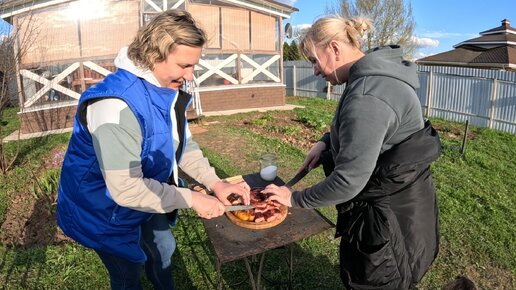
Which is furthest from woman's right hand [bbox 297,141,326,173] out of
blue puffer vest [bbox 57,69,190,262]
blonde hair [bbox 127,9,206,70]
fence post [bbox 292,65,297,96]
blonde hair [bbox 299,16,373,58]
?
fence post [bbox 292,65,297,96]

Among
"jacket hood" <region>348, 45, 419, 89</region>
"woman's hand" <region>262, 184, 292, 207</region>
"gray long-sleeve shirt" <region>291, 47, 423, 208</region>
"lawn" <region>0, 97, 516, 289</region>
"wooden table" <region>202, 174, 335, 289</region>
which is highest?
"jacket hood" <region>348, 45, 419, 89</region>

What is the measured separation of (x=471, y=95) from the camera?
1101 centimetres

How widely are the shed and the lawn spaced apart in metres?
2.52

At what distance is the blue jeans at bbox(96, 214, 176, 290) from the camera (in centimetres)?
201

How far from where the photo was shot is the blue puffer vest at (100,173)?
1605mm

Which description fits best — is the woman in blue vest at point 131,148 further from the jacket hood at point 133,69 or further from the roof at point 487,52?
the roof at point 487,52

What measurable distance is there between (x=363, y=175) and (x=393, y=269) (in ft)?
1.98

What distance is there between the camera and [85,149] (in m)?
1.69

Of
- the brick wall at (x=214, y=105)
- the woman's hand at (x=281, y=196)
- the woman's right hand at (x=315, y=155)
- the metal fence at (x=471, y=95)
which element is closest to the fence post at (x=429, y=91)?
the metal fence at (x=471, y=95)

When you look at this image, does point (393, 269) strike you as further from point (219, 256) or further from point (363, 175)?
point (219, 256)

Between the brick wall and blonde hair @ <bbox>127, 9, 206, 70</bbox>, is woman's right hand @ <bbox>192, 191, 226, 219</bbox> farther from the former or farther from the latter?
the brick wall

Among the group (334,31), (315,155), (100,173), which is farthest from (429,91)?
(100,173)

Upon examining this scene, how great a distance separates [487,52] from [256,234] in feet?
87.0

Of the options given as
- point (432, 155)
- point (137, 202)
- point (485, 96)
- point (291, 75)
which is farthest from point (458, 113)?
point (137, 202)
